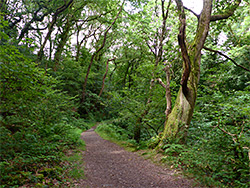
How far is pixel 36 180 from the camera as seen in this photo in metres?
3.15

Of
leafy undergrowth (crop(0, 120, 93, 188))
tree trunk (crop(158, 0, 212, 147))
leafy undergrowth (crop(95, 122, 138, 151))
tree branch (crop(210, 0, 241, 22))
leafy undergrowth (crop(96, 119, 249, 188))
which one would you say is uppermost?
tree branch (crop(210, 0, 241, 22))

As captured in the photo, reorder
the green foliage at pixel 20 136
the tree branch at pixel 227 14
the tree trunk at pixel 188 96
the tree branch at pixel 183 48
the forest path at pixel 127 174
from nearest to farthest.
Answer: the green foliage at pixel 20 136
the forest path at pixel 127 174
the tree branch at pixel 183 48
the tree trunk at pixel 188 96
the tree branch at pixel 227 14

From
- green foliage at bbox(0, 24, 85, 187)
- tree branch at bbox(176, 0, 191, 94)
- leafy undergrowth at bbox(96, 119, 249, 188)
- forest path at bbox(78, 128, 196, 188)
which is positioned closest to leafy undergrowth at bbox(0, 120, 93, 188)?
green foliage at bbox(0, 24, 85, 187)

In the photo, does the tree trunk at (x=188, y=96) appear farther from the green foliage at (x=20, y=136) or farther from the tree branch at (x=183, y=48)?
the green foliage at (x=20, y=136)

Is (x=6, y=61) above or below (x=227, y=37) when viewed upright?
below

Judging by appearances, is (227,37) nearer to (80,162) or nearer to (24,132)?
(80,162)

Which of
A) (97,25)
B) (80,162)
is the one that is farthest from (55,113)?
(97,25)

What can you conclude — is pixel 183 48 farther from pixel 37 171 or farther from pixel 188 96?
pixel 37 171

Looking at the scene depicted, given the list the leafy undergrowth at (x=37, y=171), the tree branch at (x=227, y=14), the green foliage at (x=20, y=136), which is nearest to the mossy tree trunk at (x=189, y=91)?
the tree branch at (x=227, y=14)

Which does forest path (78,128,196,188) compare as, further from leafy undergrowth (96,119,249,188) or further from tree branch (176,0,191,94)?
tree branch (176,0,191,94)

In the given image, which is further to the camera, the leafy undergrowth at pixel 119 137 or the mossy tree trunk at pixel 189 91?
the leafy undergrowth at pixel 119 137

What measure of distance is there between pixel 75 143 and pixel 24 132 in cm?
309

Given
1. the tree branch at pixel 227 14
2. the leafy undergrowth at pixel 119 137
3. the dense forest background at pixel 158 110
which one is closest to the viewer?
the dense forest background at pixel 158 110

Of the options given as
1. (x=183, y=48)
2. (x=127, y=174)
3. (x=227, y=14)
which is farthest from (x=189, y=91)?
(x=127, y=174)
